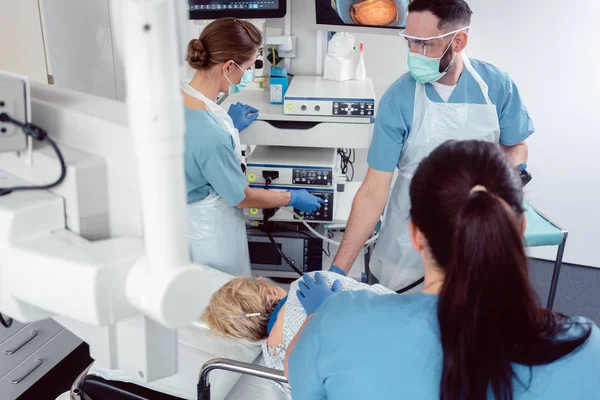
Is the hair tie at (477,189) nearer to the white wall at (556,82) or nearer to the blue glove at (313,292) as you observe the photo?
the blue glove at (313,292)

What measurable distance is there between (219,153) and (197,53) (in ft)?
1.23

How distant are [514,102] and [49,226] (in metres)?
1.70

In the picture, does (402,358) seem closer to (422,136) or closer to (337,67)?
(422,136)

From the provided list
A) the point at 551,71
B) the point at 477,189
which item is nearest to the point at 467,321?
the point at 477,189

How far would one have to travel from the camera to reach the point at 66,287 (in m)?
0.50

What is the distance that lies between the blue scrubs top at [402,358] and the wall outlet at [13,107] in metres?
0.60

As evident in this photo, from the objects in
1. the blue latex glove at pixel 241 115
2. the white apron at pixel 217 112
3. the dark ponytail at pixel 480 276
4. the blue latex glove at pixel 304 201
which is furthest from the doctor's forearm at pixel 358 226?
the dark ponytail at pixel 480 276

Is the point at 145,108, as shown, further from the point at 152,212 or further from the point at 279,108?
the point at 279,108

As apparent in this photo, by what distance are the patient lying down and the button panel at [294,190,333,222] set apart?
0.57 m

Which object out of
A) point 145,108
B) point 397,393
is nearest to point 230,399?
point 397,393

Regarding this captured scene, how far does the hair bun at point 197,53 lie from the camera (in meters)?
1.89

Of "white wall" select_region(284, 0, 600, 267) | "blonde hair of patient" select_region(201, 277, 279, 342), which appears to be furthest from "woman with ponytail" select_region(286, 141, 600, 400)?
"white wall" select_region(284, 0, 600, 267)

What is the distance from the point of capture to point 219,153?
1787 millimetres

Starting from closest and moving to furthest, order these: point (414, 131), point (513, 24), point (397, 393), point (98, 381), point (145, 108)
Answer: point (145, 108) → point (397, 393) → point (98, 381) → point (414, 131) → point (513, 24)
